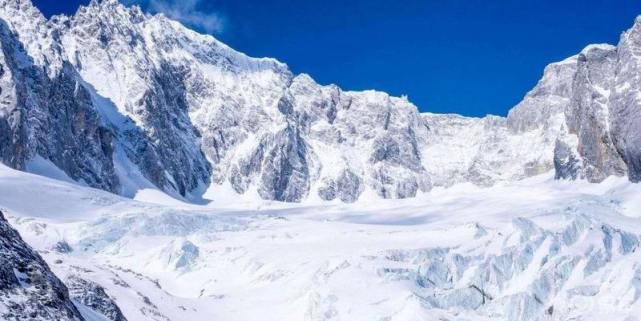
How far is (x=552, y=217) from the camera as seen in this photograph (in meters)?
112

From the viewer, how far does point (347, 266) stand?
89562 mm

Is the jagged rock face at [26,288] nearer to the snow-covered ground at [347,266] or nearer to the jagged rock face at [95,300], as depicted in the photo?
the snow-covered ground at [347,266]

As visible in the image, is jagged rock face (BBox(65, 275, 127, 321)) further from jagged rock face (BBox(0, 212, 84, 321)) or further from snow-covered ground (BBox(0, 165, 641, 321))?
jagged rock face (BBox(0, 212, 84, 321))

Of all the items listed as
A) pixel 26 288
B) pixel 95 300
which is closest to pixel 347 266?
pixel 95 300

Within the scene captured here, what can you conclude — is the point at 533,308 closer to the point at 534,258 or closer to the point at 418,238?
the point at 534,258

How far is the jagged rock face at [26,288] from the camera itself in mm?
21078

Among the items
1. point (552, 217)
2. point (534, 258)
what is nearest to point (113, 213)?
point (552, 217)

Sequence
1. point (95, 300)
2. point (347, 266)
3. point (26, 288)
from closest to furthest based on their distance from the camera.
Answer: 1. point (26, 288)
2. point (95, 300)
3. point (347, 266)

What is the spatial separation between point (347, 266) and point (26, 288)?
6867 centimetres

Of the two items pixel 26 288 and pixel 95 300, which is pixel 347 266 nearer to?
pixel 95 300

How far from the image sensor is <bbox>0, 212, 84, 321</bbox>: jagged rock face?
2108 cm

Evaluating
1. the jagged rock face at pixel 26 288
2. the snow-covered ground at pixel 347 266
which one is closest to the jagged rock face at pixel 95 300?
the snow-covered ground at pixel 347 266

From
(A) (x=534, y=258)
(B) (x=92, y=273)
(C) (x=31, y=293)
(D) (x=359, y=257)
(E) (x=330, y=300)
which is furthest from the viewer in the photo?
(D) (x=359, y=257)

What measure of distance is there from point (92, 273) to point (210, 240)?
190 ft
